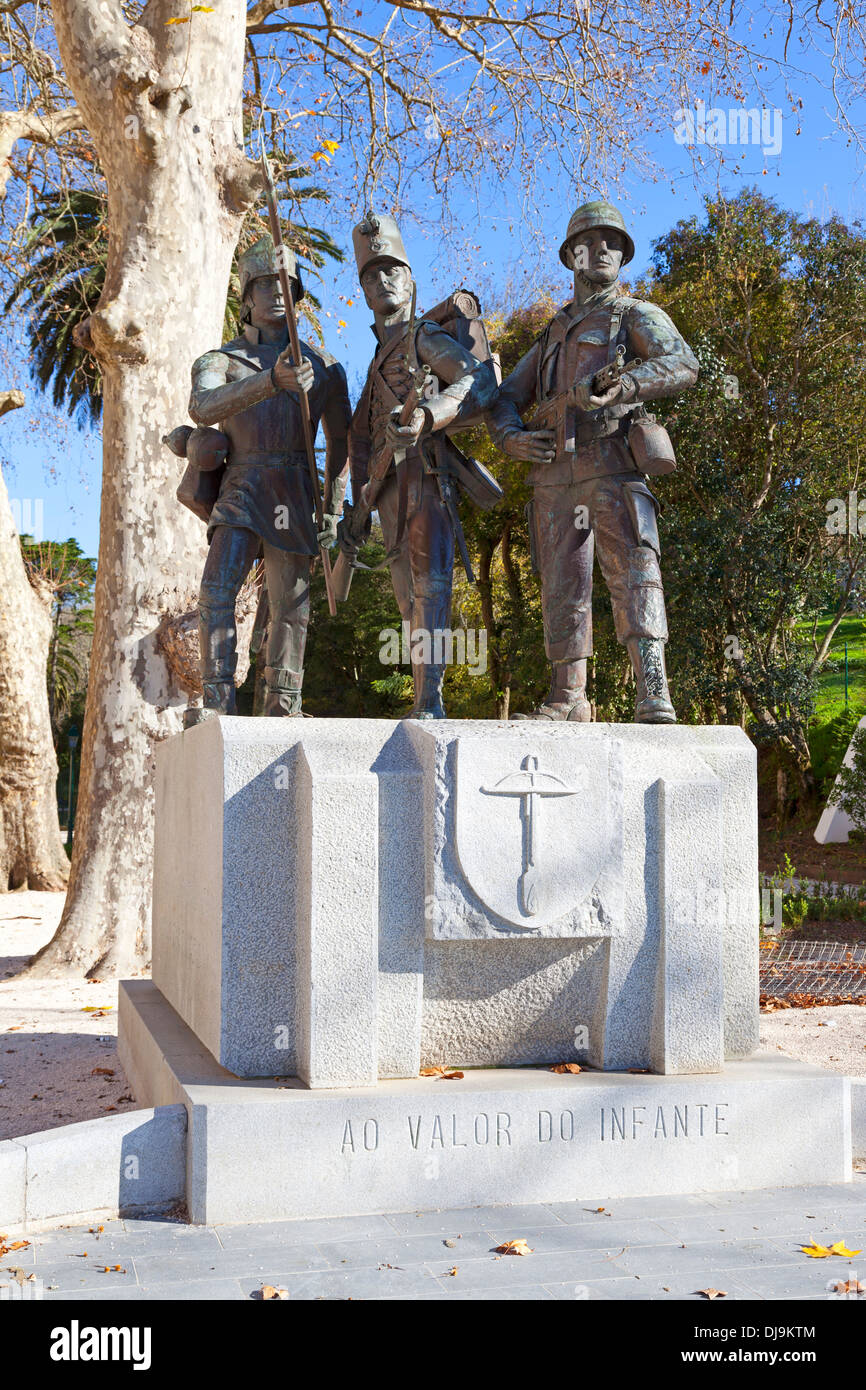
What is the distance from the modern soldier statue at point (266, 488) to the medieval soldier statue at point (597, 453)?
898 mm

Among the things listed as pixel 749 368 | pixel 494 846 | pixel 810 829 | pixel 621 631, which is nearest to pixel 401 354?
pixel 621 631

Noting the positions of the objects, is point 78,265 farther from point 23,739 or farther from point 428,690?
Result: point 428,690

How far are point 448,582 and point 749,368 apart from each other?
13.7m

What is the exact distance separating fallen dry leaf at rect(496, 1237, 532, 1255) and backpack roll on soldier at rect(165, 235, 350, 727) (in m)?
2.69

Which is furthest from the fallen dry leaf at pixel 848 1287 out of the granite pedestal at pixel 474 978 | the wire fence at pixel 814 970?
the wire fence at pixel 814 970

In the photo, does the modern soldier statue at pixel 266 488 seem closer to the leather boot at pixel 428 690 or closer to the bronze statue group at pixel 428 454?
the bronze statue group at pixel 428 454

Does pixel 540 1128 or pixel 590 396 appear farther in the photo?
pixel 590 396

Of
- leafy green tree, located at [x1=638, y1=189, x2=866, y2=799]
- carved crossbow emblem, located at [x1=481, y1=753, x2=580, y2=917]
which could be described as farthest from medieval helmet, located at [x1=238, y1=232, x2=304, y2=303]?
leafy green tree, located at [x1=638, y1=189, x2=866, y2=799]

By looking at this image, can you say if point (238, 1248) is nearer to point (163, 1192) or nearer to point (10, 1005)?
point (163, 1192)

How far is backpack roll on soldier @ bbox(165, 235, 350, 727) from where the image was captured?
18.9 ft

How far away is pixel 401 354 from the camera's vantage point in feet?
19.1

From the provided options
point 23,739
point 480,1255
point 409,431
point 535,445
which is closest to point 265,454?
point 409,431

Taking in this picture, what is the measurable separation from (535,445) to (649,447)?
49cm

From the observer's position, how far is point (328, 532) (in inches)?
235
